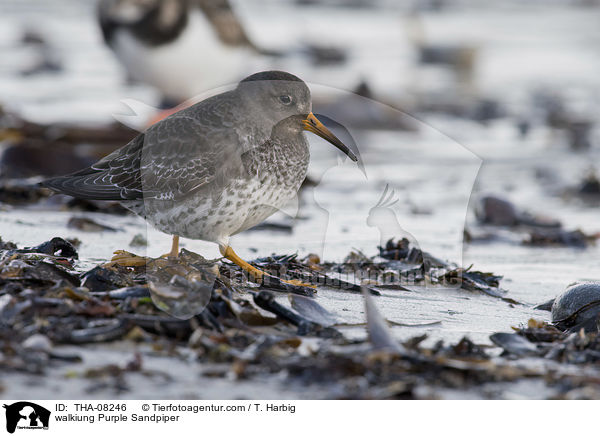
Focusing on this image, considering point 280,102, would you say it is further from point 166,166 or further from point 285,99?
point 166,166

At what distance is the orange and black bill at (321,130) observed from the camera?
4.51 meters

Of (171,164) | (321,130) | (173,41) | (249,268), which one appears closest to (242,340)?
(249,268)

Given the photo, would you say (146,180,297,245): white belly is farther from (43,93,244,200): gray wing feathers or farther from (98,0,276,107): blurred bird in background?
(98,0,276,107): blurred bird in background

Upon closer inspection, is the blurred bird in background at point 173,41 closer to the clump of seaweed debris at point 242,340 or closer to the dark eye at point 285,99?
the dark eye at point 285,99

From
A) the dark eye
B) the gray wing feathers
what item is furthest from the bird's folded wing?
the dark eye

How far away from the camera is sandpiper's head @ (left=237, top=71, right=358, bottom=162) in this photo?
447 cm
